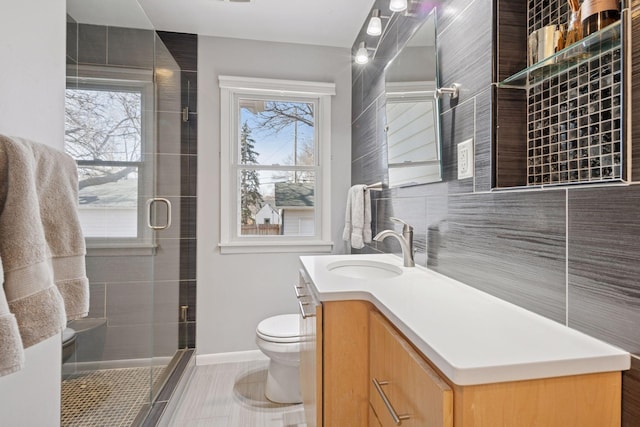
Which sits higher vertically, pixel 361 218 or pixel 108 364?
pixel 361 218

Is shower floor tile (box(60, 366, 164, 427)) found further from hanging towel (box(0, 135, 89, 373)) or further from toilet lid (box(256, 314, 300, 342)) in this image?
hanging towel (box(0, 135, 89, 373))

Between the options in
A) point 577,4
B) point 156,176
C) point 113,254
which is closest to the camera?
point 577,4

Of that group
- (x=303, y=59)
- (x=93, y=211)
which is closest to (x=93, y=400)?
(x=93, y=211)

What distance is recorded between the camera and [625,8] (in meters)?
0.63

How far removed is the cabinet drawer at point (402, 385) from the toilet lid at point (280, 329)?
89 cm

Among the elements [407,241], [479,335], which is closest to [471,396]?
[479,335]

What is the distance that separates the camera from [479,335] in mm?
678

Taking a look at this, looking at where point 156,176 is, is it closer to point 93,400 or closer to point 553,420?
point 93,400

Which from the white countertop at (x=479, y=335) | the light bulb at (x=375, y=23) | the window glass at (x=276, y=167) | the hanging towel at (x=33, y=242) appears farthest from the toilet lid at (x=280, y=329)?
the light bulb at (x=375, y=23)

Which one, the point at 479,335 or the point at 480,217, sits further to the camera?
the point at 480,217

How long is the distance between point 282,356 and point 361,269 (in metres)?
0.67

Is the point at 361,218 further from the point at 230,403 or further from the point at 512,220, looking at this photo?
the point at 230,403

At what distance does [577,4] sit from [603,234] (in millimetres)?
542

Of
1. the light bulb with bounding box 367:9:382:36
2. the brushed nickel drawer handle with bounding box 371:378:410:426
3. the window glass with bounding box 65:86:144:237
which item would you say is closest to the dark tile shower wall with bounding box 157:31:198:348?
the window glass with bounding box 65:86:144:237
